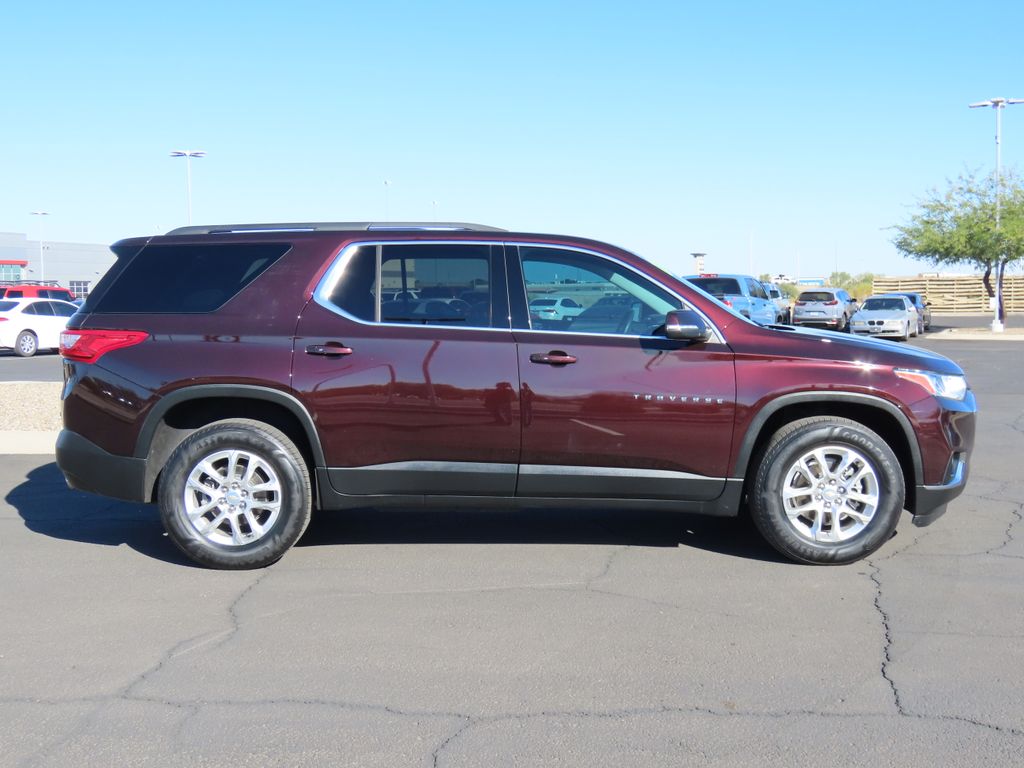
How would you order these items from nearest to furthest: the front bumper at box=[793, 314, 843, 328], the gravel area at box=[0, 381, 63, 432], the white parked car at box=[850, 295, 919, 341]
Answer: the gravel area at box=[0, 381, 63, 432] < the white parked car at box=[850, 295, 919, 341] < the front bumper at box=[793, 314, 843, 328]

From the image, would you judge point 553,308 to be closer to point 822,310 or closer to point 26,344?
point 26,344

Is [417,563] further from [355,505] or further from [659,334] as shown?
[659,334]

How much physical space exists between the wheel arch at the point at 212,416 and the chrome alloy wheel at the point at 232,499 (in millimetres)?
273

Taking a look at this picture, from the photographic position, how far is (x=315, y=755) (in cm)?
367

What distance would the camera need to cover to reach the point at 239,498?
6027mm

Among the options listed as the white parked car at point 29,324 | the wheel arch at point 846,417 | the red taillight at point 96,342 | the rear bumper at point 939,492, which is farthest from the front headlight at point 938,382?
the white parked car at point 29,324

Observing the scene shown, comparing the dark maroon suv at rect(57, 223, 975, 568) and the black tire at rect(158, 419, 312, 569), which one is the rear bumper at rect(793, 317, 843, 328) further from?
the black tire at rect(158, 419, 312, 569)

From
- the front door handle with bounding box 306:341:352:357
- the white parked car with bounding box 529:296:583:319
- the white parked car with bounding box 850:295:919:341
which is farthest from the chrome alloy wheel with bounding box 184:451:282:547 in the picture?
the white parked car with bounding box 850:295:919:341

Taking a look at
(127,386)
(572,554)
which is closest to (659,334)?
(572,554)

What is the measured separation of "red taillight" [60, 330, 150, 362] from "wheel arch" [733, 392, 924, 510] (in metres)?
3.55

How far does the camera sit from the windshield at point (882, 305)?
108 feet

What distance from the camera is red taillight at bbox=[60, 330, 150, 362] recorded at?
609 cm

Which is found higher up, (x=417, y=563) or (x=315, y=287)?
(x=315, y=287)

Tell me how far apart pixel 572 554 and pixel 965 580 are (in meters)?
2.21
